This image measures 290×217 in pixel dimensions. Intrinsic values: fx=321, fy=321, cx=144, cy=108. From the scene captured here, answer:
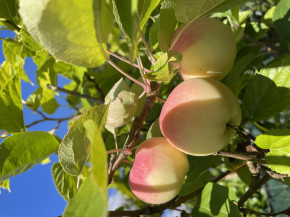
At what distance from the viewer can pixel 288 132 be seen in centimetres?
59

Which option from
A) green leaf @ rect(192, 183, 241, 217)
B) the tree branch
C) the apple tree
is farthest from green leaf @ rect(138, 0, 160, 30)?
green leaf @ rect(192, 183, 241, 217)

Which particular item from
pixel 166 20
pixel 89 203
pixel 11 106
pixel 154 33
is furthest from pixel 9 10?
pixel 89 203

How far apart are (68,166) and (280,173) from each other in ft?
1.31

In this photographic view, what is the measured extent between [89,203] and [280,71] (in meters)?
0.51

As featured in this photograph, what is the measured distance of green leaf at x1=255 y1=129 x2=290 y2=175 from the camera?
0.59 meters

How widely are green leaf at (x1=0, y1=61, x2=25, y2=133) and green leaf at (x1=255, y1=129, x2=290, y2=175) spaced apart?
651 millimetres

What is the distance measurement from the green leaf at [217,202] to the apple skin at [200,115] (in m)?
0.23

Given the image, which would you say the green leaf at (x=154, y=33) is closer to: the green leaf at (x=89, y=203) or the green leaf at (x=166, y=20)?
the green leaf at (x=166, y=20)

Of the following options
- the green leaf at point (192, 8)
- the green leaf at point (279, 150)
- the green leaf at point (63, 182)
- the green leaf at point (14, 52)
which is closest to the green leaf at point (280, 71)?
the green leaf at point (279, 150)

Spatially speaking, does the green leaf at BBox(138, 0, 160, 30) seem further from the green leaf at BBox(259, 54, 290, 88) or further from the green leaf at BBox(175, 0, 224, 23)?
the green leaf at BBox(259, 54, 290, 88)

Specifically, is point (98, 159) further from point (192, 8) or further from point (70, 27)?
point (192, 8)

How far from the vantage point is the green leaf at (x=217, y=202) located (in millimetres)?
732

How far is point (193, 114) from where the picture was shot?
0.55m

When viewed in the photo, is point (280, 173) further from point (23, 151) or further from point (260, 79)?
point (23, 151)
